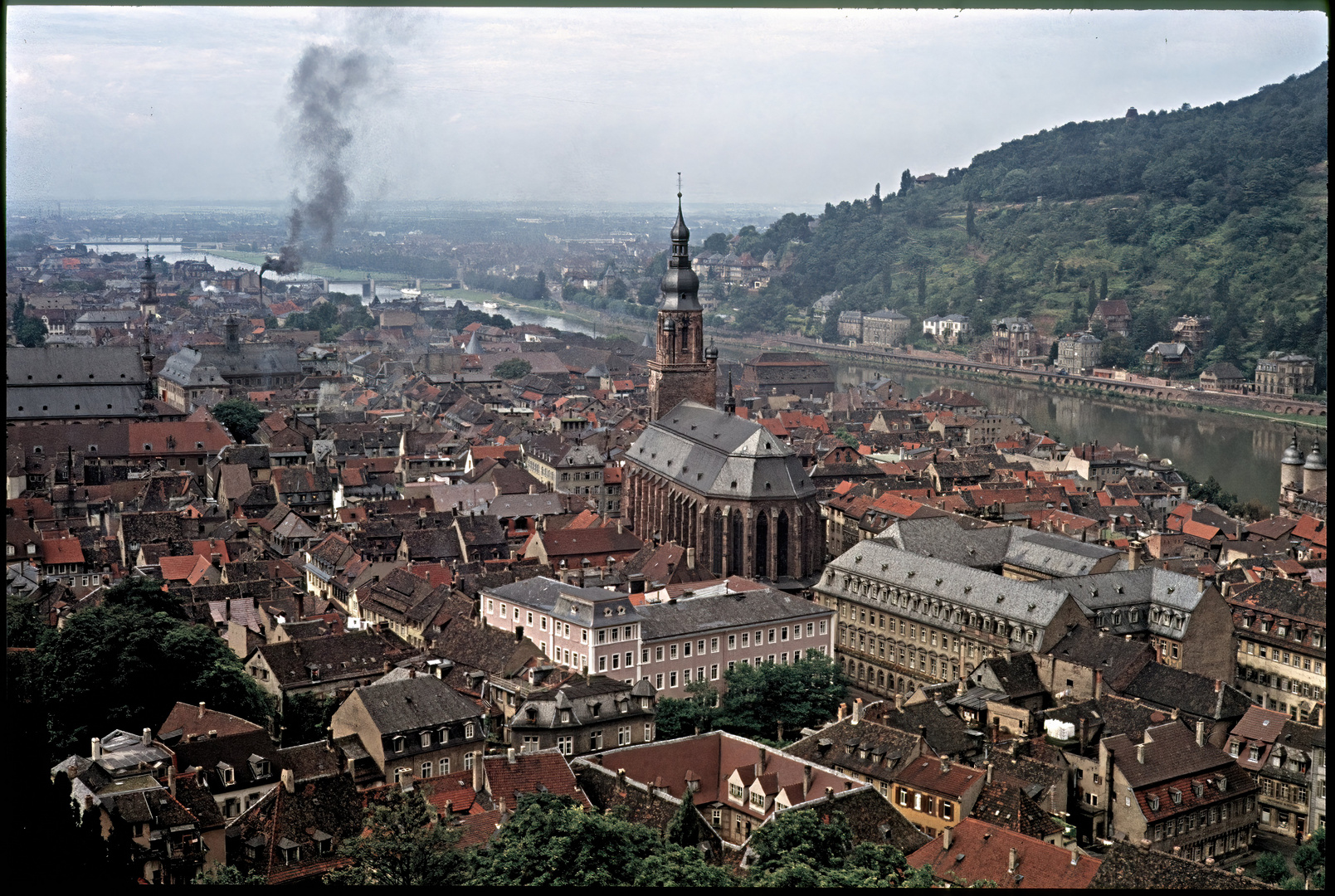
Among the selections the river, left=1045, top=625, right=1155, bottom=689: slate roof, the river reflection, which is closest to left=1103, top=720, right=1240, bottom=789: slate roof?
left=1045, top=625, right=1155, bottom=689: slate roof

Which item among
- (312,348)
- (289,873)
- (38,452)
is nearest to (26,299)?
(312,348)

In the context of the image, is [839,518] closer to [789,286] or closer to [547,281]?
[789,286]

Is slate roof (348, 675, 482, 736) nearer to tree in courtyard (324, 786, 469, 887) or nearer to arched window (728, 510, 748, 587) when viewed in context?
tree in courtyard (324, 786, 469, 887)

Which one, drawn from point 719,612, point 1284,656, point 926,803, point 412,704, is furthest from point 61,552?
point 1284,656

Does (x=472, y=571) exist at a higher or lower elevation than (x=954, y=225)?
lower

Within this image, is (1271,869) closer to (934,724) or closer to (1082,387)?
(934,724)
